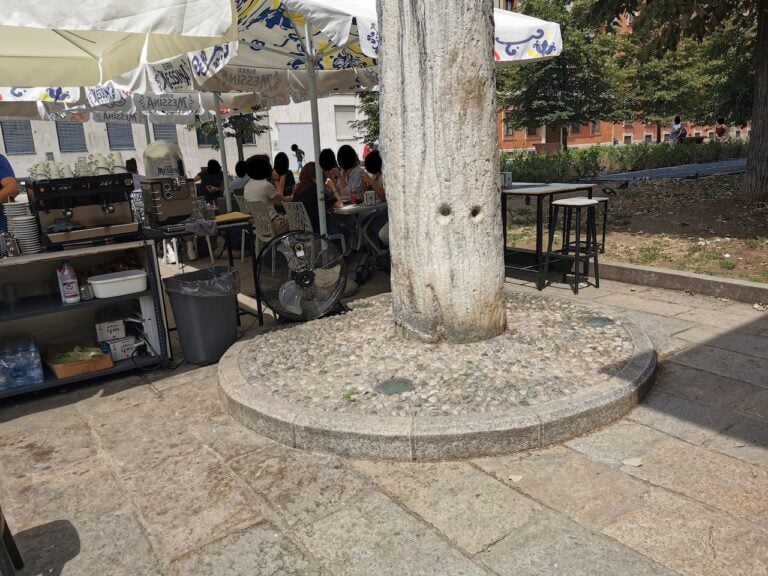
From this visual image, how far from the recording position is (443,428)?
314cm

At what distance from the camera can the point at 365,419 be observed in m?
3.28

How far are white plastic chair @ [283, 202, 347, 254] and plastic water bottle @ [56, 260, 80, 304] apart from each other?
117 inches

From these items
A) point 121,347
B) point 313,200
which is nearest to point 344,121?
point 313,200

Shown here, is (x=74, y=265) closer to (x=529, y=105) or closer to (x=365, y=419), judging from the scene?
(x=365, y=419)

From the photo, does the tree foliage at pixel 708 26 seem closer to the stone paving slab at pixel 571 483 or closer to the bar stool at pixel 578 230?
the bar stool at pixel 578 230

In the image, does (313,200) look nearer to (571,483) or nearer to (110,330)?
(110,330)

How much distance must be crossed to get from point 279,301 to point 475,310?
6.41 feet

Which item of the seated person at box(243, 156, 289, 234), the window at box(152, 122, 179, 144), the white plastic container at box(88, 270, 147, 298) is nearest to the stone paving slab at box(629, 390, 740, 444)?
the white plastic container at box(88, 270, 147, 298)

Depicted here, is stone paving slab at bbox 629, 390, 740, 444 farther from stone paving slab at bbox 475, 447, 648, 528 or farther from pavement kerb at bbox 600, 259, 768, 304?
pavement kerb at bbox 600, 259, 768, 304

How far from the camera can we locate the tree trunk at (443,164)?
397cm

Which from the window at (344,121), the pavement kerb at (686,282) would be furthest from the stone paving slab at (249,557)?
the window at (344,121)

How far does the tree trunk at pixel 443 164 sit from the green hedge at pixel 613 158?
14218mm

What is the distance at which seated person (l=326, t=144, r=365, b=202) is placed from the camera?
769 cm

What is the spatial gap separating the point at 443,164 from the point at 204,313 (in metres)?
2.28
